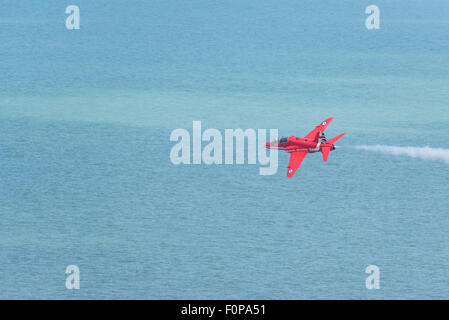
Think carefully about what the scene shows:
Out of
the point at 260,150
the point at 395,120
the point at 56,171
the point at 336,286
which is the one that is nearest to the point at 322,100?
the point at 395,120

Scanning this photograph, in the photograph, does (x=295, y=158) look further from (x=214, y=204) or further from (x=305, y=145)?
(x=214, y=204)

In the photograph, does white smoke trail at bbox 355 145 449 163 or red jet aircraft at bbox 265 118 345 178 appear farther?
white smoke trail at bbox 355 145 449 163
